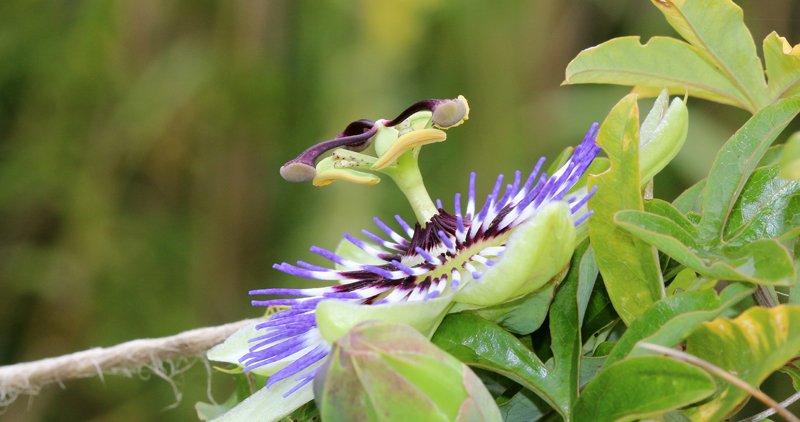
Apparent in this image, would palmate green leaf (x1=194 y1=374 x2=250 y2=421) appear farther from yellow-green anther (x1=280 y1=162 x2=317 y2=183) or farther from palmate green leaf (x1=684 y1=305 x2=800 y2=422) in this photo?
palmate green leaf (x1=684 y1=305 x2=800 y2=422)

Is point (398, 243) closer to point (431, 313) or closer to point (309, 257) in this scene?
point (431, 313)

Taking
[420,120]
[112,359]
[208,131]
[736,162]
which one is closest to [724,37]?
[736,162]

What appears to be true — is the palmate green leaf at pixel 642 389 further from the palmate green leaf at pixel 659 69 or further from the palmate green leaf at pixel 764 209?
the palmate green leaf at pixel 659 69

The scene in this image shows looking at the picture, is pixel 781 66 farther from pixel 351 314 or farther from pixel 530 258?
pixel 351 314

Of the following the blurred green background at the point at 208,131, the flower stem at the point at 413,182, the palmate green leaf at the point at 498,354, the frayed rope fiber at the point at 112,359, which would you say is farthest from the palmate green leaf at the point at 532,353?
the blurred green background at the point at 208,131

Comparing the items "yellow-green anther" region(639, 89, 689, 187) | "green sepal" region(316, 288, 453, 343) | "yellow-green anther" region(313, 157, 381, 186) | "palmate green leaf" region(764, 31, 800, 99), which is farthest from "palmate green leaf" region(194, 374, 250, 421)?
"palmate green leaf" region(764, 31, 800, 99)
